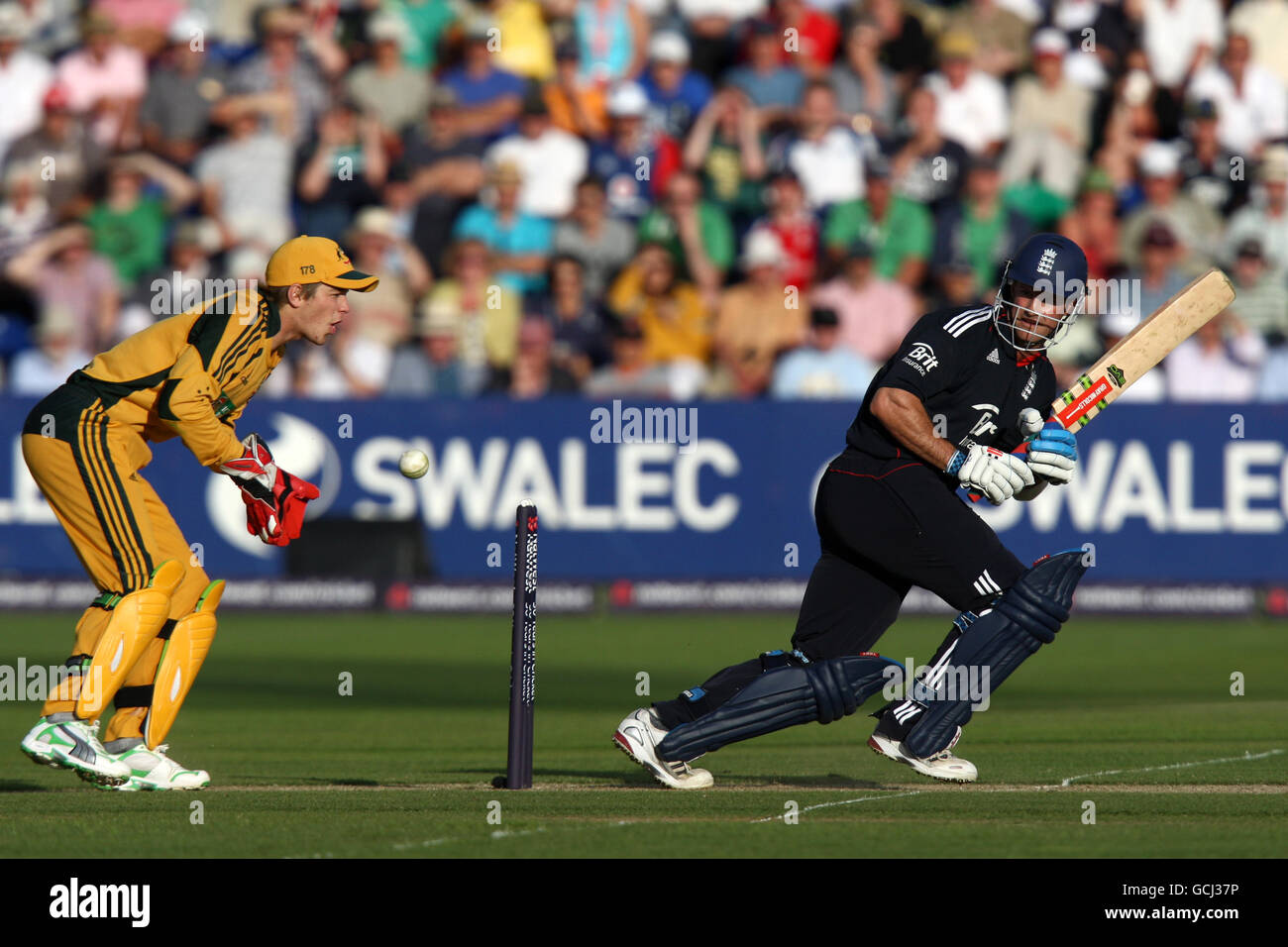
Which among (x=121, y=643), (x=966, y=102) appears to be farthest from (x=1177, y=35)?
(x=121, y=643)

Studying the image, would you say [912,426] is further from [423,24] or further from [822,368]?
[423,24]

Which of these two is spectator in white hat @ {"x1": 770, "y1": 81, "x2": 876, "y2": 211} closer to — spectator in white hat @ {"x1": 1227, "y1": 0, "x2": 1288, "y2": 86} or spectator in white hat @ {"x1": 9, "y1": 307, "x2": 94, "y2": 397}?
spectator in white hat @ {"x1": 1227, "y1": 0, "x2": 1288, "y2": 86}

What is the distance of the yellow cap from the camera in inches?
325

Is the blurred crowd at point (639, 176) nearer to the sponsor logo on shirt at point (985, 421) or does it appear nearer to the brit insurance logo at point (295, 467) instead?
the brit insurance logo at point (295, 467)

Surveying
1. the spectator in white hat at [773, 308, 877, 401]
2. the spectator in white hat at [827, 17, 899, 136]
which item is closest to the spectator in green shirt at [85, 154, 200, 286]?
the spectator in white hat at [773, 308, 877, 401]

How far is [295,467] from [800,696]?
9913mm

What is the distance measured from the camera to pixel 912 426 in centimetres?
803

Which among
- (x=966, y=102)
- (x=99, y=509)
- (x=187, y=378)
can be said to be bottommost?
(x=99, y=509)

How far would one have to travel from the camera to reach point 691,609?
57.4 feet

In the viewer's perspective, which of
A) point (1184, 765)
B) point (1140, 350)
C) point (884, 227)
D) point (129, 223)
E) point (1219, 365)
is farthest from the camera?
point (129, 223)

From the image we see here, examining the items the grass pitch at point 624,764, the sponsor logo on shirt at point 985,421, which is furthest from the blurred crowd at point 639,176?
the sponsor logo on shirt at point 985,421

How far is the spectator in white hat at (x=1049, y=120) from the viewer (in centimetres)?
1959
